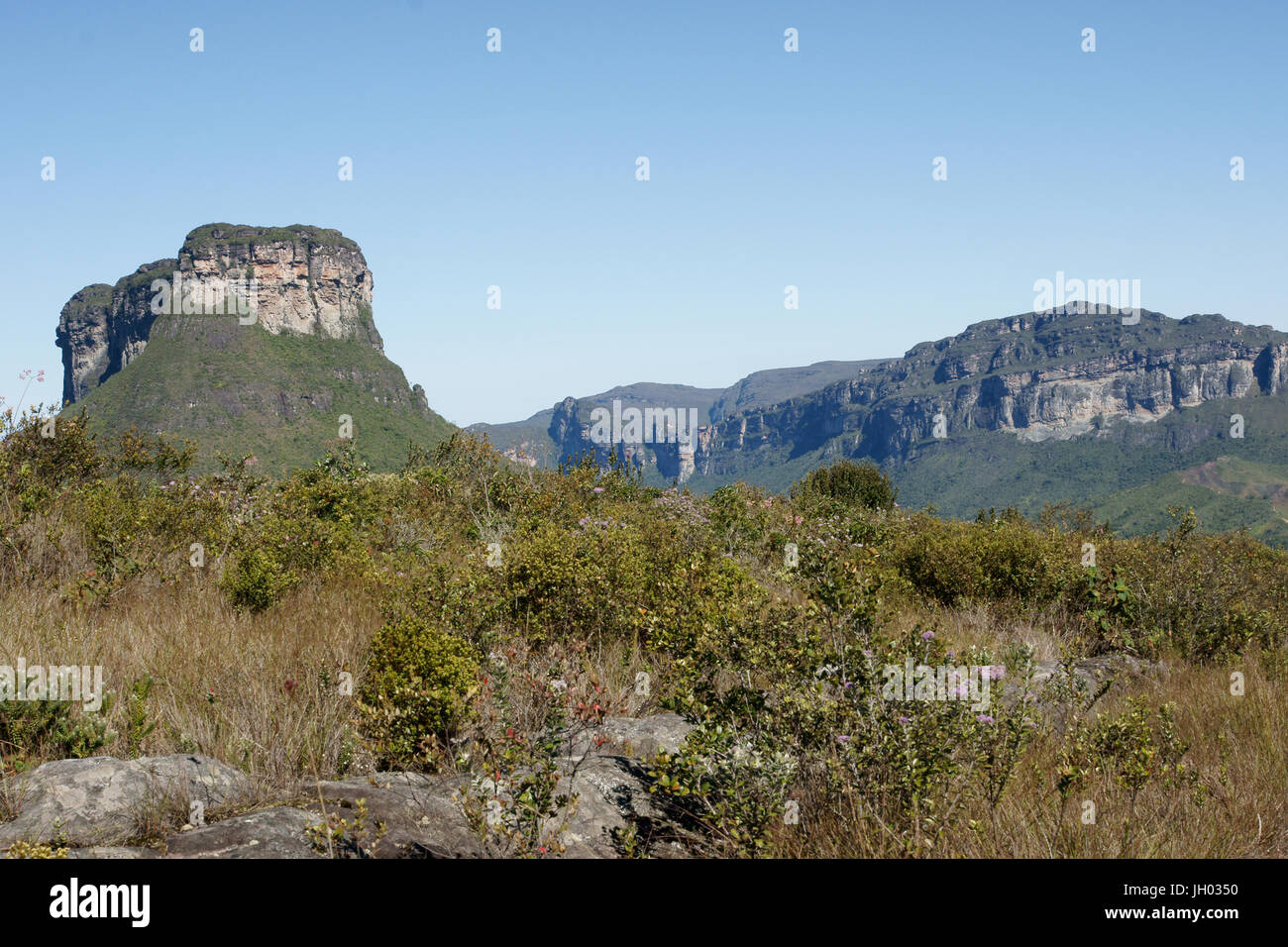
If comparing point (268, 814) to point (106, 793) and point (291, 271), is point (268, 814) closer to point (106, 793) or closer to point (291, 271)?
point (106, 793)

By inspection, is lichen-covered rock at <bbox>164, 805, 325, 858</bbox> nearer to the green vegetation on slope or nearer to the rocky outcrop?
the rocky outcrop

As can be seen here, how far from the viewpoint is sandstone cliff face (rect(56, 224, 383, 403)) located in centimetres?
12825

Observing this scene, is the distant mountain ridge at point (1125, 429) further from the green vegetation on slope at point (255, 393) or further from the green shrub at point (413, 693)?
the green shrub at point (413, 693)

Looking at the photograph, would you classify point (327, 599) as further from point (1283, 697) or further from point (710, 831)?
point (1283, 697)

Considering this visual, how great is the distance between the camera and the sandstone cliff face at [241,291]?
128 meters

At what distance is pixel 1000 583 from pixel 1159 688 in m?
3.17

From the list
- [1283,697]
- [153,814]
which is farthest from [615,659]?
[1283,697]

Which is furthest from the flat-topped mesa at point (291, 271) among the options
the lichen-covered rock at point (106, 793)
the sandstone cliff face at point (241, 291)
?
the lichen-covered rock at point (106, 793)

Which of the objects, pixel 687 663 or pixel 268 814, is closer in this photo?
pixel 268 814

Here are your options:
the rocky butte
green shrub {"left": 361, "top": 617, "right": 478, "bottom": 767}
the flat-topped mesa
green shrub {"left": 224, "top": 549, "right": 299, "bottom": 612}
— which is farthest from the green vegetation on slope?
green shrub {"left": 361, "top": 617, "right": 478, "bottom": 767}

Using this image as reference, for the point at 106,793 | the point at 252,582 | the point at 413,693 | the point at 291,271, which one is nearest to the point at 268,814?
the point at 106,793

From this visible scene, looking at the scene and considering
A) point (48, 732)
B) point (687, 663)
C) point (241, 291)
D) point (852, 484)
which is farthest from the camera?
point (241, 291)

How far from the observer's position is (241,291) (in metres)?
125
